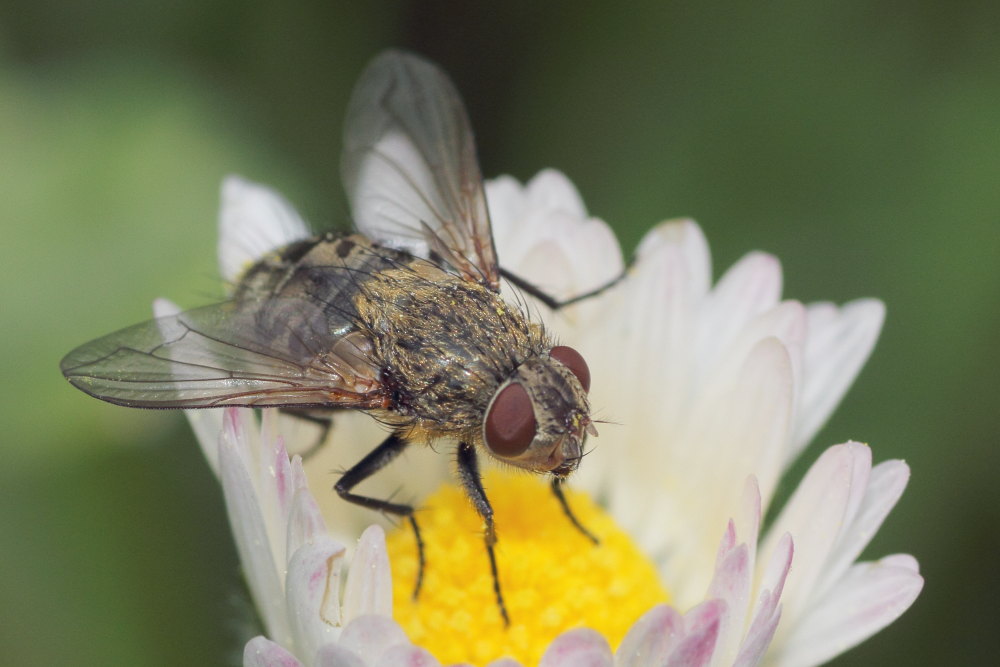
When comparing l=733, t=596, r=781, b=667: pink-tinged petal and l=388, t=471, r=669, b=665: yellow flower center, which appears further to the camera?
l=388, t=471, r=669, b=665: yellow flower center

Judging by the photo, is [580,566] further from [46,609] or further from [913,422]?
[46,609]

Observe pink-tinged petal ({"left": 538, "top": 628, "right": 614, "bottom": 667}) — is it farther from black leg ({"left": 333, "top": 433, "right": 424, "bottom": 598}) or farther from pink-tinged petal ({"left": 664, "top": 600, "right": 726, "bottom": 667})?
black leg ({"left": 333, "top": 433, "right": 424, "bottom": 598})

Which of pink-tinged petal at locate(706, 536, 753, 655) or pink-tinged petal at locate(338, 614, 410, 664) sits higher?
pink-tinged petal at locate(706, 536, 753, 655)

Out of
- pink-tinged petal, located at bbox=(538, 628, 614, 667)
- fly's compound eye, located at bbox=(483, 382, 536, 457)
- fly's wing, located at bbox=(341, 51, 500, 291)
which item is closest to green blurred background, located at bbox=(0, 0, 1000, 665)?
fly's wing, located at bbox=(341, 51, 500, 291)

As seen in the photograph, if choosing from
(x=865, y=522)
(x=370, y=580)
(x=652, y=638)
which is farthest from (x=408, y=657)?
(x=865, y=522)

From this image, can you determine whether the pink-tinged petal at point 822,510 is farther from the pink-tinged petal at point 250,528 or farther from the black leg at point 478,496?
the pink-tinged petal at point 250,528

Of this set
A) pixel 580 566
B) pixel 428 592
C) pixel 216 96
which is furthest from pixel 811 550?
pixel 216 96

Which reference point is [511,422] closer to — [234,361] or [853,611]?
[234,361]
